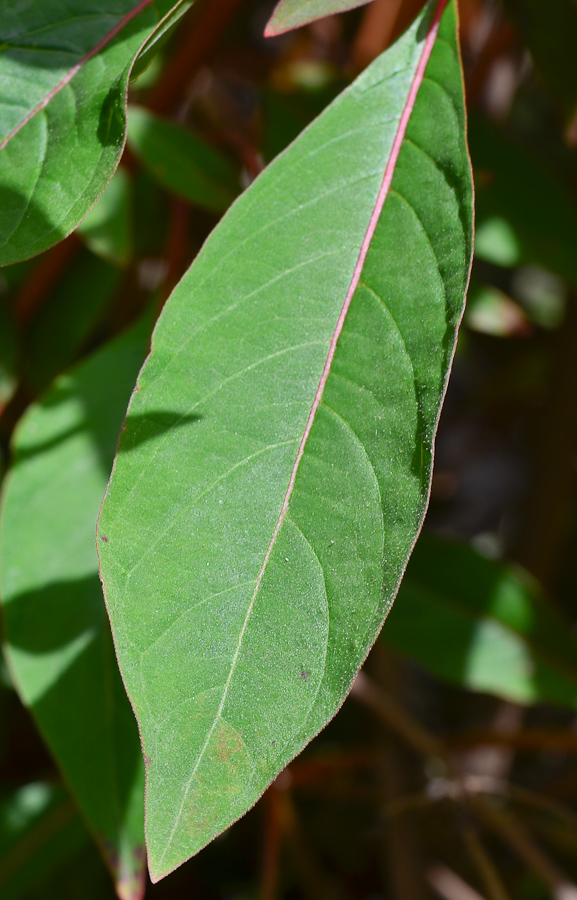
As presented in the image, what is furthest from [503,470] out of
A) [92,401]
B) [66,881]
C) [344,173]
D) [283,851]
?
[344,173]

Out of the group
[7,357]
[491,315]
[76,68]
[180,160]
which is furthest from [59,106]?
[491,315]

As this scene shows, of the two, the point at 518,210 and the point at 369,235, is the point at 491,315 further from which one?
the point at 369,235

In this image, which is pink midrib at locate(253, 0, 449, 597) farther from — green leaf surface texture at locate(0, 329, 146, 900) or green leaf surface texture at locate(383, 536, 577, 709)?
green leaf surface texture at locate(383, 536, 577, 709)

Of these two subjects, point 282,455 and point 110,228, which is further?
point 110,228

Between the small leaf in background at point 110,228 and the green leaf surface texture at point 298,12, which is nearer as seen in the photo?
the green leaf surface texture at point 298,12

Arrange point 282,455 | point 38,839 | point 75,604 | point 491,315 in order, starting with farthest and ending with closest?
point 38,839, point 491,315, point 75,604, point 282,455

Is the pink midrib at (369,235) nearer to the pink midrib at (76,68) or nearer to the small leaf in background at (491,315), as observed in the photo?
the pink midrib at (76,68)

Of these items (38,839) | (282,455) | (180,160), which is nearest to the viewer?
(282,455)

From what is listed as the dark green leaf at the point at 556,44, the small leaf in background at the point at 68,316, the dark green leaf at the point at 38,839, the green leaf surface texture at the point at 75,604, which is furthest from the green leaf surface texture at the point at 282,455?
the dark green leaf at the point at 38,839
